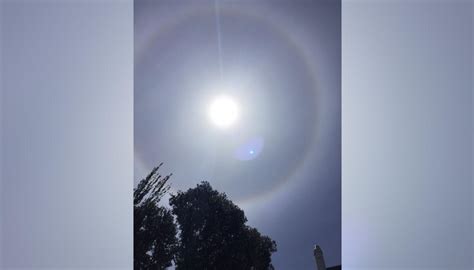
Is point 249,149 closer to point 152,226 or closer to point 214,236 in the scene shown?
point 214,236

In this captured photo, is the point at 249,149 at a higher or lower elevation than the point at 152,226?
higher

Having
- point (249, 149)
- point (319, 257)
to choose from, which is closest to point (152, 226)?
point (249, 149)

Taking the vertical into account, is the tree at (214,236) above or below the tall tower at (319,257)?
above

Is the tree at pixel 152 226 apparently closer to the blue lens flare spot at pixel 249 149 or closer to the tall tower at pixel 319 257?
the blue lens flare spot at pixel 249 149

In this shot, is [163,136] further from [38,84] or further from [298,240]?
[298,240]

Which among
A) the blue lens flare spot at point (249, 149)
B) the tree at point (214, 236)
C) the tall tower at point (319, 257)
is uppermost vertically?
the blue lens flare spot at point (249, 149)

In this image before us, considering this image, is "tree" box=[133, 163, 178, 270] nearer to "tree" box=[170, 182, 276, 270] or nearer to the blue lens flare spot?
"tree" box=[170, 182, 276, 270]

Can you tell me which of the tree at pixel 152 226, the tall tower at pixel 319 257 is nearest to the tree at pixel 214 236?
the tree at pixel 152 226
